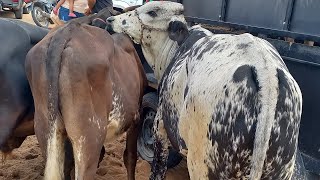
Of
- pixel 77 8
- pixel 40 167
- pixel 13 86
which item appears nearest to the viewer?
pixel 13 86

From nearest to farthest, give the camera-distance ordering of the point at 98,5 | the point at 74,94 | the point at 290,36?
the point at 74,94, the point at 290,36, the point at 98,5

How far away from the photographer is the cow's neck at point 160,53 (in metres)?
3.89

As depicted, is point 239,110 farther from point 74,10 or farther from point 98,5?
point 74,10

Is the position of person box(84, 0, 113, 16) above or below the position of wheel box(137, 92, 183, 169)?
above

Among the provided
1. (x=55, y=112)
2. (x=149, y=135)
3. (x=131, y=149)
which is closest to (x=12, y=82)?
(x=55, y=112)

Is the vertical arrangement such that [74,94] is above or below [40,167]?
above

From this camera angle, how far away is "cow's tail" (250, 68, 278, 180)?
192 centimetres

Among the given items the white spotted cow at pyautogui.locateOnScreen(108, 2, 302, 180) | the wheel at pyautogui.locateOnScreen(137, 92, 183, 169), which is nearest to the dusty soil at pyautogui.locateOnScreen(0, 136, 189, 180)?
the wheel at pyautogui.locateOnScreen(137, 92, 183, 169)

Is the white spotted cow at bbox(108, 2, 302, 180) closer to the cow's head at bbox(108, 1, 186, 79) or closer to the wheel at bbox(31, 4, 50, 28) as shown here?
the cow's head at bbox(108, 1, 186, 79)

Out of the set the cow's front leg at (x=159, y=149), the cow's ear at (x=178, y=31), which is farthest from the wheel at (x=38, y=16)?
the cow's front leg at (x=159, y=149)

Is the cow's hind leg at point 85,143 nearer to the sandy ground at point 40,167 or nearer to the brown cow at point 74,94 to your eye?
the brown cow at point 74,94

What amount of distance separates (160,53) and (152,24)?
0.99 ft

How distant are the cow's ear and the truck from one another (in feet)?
1.77

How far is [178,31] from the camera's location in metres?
3.66
